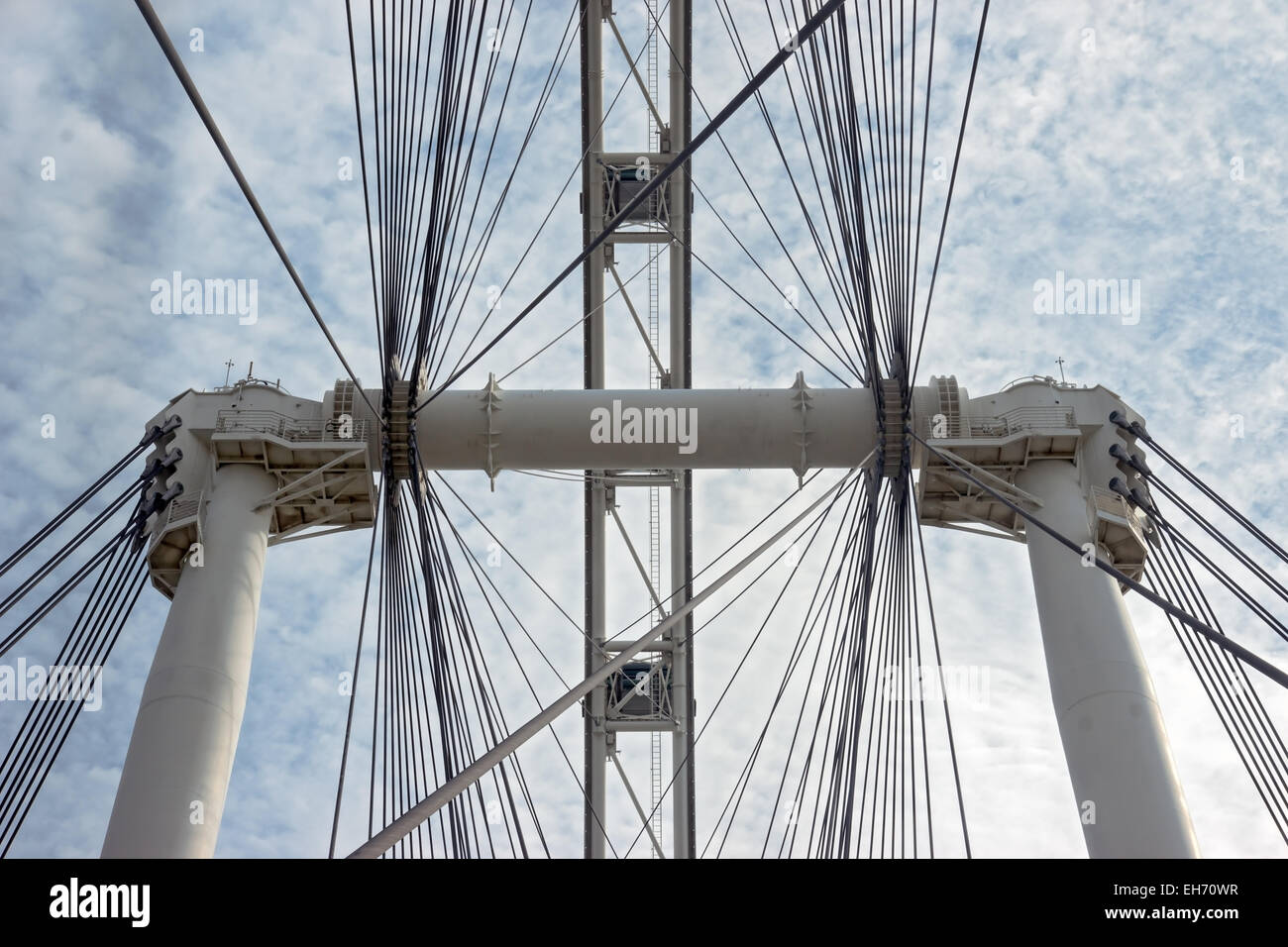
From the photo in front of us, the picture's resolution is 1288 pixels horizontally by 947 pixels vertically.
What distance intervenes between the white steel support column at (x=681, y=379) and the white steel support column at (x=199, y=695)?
9.26 m

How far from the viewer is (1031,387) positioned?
1841cm

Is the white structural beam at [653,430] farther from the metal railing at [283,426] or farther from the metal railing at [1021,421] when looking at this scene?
the metal railing at [1021,421]

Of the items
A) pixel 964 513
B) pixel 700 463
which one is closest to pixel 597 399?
pixel 700 463

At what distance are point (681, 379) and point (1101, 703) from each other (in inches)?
462

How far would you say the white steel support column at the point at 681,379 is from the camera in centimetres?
2416

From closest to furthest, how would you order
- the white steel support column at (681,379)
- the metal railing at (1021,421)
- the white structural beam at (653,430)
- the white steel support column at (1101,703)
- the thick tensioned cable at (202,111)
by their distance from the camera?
the thick tensioned cable at (202,111)
the white steel support column at (1101,703)
the metal railing at (1021,421)
the white structural beam at (653,430)
the white steel support column at (681,379)

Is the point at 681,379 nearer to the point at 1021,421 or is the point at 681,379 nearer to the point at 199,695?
the point at 1021,421

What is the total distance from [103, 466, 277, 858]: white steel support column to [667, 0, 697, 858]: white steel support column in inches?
364

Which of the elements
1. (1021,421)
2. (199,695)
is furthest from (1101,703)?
(199,695)

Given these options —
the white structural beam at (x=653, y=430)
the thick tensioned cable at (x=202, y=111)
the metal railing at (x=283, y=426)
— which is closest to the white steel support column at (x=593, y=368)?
the white structural beam at (x=653, y=430)

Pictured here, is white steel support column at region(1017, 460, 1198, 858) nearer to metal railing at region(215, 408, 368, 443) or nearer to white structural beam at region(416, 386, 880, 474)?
white structural beam at region(416, 386, 880, 474)
